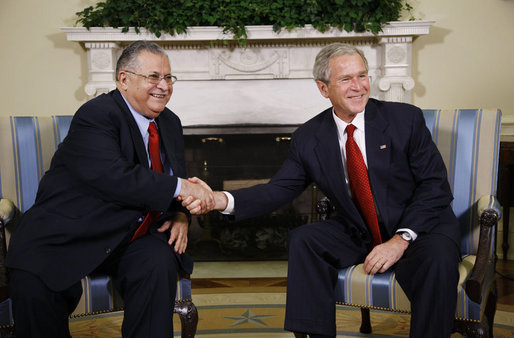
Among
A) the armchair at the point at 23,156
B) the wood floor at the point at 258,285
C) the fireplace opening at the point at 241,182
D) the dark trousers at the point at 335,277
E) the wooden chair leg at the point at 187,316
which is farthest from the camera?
the fireplace opening at the point at 241,182

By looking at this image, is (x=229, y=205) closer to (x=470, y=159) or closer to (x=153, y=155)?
Answer: (x=153, y=155)

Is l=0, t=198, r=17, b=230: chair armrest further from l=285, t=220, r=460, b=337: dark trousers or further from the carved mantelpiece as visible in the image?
the carved mantelpiece

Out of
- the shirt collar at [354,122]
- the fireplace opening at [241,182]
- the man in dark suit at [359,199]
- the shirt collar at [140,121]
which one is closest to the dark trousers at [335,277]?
the man in dark suit at [359,199]

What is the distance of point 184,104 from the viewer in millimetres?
3916

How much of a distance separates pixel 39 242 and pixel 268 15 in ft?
8.09

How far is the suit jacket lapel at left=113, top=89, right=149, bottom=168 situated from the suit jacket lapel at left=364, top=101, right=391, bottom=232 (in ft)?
2.79

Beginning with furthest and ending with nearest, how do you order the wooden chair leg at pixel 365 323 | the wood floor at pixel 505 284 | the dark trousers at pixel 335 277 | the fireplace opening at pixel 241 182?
the fireplace opening at pixel 241 182, the wood floor at pixel 505 284, the wooden chair leg at pixel 365 323, the dark trousers at pixel 335 277

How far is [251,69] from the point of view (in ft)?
12.6

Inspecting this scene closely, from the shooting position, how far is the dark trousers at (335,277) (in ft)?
5.39

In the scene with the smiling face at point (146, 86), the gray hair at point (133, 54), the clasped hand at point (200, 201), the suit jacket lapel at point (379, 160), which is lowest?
the clasped hand at point (200, 201)

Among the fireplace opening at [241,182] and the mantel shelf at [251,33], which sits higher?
the mantel shelf at [251,33]

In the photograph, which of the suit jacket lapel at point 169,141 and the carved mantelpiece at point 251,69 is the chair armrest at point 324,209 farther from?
the carved mantelpiece at point 251,69

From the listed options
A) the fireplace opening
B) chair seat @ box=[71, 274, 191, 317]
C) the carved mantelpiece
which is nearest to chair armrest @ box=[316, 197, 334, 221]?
chair seat @ box=[71, 274, 191, 317]

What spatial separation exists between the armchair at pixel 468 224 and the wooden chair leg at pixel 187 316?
0.53 m
